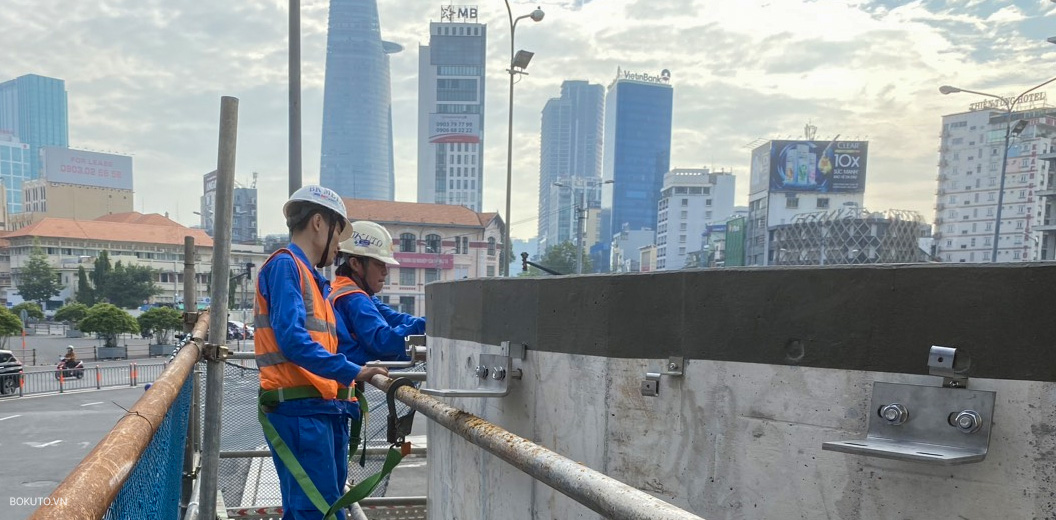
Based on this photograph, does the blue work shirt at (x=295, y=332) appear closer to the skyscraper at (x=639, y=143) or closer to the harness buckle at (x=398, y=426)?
the harness buckle at (x=398, y=426)

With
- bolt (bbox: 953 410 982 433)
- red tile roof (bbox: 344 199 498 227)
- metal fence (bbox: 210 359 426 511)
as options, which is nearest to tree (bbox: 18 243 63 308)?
red tile roof (bbox: 344 199 498 227)

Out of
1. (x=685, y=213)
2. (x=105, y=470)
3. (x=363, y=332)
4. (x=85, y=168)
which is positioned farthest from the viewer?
(x=85, y=168)

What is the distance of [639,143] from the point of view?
536 feet

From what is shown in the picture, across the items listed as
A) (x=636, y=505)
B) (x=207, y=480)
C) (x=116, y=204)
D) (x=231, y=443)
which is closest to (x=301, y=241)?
(x=207, y=480)

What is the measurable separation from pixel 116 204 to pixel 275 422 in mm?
142653

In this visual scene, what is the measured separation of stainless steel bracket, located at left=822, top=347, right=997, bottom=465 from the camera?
175 cm

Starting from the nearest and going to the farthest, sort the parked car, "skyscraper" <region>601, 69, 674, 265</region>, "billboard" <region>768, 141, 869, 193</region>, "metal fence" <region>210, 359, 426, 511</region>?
"metal fence" <region>210, 359, 426, 511</region>
the parked car
"billboard" <region>768, 141, 869, 193</region>
"skyscraper" <region>601, 69, 674, 265</region>

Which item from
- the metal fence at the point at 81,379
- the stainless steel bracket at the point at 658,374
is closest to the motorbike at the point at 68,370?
the metal fence at the point at 81,379

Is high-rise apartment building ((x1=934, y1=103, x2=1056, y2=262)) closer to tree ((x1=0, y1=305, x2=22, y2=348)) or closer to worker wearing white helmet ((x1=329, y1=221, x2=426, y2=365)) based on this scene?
worker wearing white helmet ((x1=329, y1=221, x2=426, y2=365))

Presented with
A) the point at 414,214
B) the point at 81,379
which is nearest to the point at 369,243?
the point at 81,379

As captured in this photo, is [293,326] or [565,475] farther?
[293,326]

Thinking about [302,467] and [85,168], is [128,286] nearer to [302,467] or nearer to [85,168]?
[85,168]

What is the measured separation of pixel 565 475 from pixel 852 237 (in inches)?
3136

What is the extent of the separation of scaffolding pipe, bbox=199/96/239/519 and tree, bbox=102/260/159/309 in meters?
75.6
